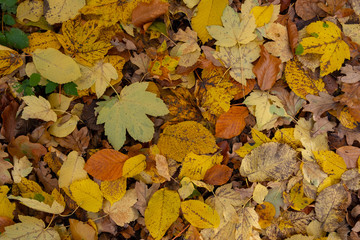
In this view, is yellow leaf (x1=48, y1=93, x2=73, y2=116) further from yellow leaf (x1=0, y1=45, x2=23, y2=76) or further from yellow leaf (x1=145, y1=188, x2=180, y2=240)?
yellow leaf (x1=145, y1=188, x2=180, y2=240)

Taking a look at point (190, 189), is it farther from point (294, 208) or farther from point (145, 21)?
point (145, 21)

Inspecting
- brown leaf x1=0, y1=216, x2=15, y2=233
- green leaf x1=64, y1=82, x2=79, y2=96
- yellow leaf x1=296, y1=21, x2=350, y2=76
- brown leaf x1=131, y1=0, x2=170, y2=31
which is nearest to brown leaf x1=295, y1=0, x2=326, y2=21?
yellow leaf x1=296, y1=21, x2=350, y2=76

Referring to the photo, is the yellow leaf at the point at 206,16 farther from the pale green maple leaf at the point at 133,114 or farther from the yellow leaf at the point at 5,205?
the yellow leaf at the point at 5,205

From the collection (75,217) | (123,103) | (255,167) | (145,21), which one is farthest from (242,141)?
(75,217)

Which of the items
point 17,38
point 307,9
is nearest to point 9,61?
point 17,38

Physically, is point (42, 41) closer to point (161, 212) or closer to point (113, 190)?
point (113, 190)
